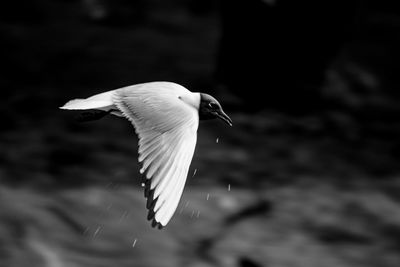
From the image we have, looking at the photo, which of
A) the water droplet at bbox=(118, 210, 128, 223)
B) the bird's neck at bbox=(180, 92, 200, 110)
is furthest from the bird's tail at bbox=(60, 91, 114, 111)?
the water droplet at bbox=(118, 210, 128, 223)

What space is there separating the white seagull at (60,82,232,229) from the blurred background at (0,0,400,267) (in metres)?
2.12

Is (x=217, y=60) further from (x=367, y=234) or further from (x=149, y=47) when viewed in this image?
(x=367, y=234)

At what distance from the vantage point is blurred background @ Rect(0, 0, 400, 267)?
5.37 metres

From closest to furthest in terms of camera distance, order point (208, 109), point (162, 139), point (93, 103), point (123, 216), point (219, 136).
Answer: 1. point (162, 139)
2. point (93, 103)
3. point (208, 109)
4. point (123, 216)
5. point (219, 136)

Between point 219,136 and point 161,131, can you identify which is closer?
point 161,131

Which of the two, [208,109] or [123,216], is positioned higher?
[208,109]

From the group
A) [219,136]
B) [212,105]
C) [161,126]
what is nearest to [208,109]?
[212,105]

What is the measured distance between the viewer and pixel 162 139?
9.55 ft

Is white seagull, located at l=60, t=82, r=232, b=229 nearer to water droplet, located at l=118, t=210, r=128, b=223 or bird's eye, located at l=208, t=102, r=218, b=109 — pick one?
bird's eye, located at l=208, t=102, r=218, b=109

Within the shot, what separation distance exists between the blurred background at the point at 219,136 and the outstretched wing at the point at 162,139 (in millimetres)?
2167

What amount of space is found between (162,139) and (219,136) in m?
3.67

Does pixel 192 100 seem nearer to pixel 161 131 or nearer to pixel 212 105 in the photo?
pixel 212 105

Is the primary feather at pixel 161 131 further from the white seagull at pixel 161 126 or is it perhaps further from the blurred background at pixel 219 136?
the blurred background at pixel 219 136

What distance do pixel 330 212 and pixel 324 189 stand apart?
0.28 m
